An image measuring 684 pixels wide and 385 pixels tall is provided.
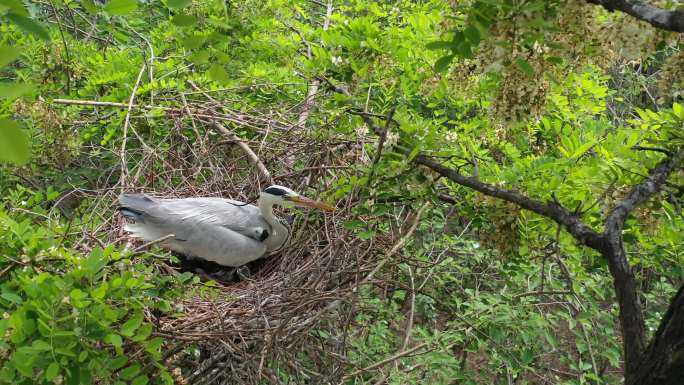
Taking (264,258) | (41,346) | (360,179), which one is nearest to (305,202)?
(264,258)

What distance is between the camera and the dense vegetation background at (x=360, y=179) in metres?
2.08

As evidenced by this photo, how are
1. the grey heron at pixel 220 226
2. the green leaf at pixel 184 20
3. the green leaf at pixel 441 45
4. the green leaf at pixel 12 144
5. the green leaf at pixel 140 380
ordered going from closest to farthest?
the green leaf at pixel 12 144
the green leaf at pixel 184 20
the green leaf at pixel 441 45
the green leaf at pixel 140 380
the grey heron at pixel 220 226

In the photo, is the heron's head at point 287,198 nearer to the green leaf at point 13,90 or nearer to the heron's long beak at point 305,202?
the heron's long beak at point 305,202

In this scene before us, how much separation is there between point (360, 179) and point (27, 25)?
58.8 inches

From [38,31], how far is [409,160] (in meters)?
1.47

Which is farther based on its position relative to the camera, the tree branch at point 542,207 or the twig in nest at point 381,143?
the twig in nest at point 381,143

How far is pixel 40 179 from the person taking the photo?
5.30m

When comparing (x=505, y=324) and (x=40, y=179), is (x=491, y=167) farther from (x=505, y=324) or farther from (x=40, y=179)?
(x=40, y=179)

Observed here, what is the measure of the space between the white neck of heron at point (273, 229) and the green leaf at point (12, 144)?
10.8ft

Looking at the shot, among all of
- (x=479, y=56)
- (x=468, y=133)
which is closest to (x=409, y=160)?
(x=479, y=56)

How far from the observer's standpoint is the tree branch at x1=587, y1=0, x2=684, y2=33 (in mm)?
1804

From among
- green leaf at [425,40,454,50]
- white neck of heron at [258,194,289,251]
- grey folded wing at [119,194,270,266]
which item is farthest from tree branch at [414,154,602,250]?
grey folded wing at [119,194,270,266]

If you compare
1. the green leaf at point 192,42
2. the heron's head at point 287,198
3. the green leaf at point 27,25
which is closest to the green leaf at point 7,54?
the green leaf at point 27,25

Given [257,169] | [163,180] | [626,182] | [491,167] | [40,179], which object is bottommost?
[40,179]
